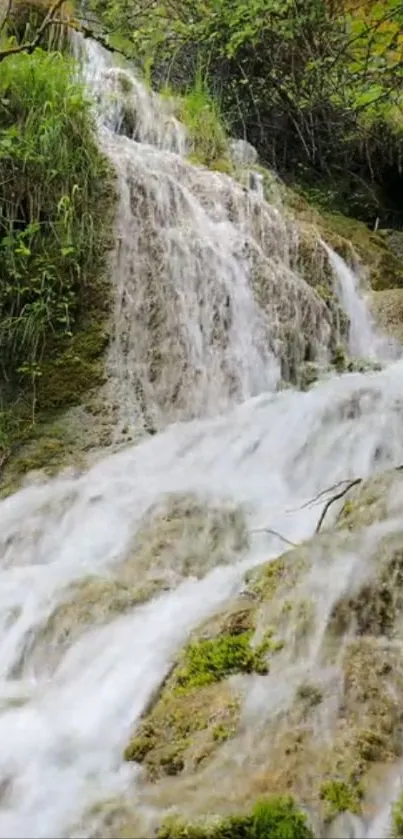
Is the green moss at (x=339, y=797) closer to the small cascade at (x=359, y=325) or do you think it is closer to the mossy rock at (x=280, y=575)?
the mossy rock at (x=280, y=575)

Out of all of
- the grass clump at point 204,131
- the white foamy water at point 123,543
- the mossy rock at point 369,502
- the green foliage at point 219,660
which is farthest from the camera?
the grass clump at point 204,131

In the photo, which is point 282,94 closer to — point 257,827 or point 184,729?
point 184,729

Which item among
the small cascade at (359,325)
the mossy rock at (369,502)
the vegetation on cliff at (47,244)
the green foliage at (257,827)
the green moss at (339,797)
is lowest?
the small cascade at (359,325)

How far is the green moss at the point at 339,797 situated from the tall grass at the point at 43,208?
12.0 feet

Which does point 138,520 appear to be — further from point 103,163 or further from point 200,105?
point 200,105

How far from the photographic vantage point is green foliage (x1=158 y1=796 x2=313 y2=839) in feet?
5.65

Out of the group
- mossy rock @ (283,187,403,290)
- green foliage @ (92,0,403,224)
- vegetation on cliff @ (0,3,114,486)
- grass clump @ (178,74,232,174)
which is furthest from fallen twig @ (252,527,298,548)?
green foliage @ (92,0,403,224)

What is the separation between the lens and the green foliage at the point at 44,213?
5.18 m

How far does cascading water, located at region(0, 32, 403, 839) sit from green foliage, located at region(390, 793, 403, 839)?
58 centimetres

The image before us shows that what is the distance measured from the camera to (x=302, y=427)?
4508 millimetres

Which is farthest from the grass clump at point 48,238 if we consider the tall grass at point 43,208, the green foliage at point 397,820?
the green foliage at point 397,820

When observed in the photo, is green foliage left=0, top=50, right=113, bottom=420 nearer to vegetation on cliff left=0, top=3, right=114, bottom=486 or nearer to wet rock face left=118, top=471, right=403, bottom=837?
vegetation on cliff left=0, top=3, right=114, bottom=486

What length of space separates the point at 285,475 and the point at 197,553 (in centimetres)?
96

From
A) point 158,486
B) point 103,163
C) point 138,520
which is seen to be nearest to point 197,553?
point 138,520
